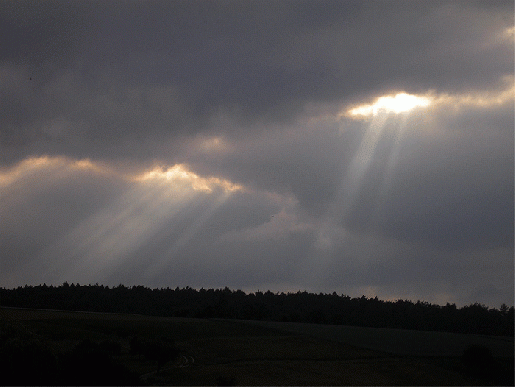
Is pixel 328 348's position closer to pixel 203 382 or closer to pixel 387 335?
pixel 387 335

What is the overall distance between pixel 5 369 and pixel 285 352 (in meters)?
42.4

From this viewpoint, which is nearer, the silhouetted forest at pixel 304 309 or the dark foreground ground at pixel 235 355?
the dark foreground ground at pixel 235 355

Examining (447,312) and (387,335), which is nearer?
(387,335)

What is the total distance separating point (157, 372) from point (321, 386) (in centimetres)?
1821

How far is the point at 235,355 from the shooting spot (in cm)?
6688

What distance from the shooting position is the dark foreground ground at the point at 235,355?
125ft

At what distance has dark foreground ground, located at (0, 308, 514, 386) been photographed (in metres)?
38.2

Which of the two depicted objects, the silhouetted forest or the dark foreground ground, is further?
the silhouetted forest

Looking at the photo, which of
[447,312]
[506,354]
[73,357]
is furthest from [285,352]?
[447,312]

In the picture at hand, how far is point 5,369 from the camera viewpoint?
35.1 metres

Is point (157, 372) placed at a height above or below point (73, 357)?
below

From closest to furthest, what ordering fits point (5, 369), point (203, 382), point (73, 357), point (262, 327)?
point (5, 369), point (73, 357), point (203, 382), point (262, 327)

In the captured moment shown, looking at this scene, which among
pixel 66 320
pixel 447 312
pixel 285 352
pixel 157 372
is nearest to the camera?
pixel 157 372

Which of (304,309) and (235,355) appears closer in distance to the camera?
(235,355)
